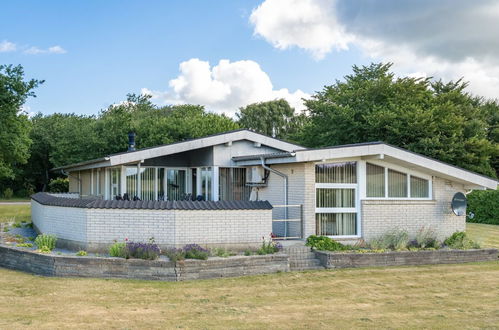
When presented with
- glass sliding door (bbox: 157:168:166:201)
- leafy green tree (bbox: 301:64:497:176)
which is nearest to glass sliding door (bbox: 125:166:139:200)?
glass sliding door (bbox: 157:168:166:201)

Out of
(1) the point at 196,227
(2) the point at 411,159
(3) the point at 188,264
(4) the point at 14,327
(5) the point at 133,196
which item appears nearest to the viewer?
(4) the point at 14,327

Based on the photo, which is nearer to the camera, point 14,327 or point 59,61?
point 14,327

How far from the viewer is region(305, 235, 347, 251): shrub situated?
45.6 ft

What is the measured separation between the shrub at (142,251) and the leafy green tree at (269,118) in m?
58.4

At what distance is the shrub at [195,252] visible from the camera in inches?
471

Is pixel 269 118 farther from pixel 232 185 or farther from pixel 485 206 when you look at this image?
pixel 232 185

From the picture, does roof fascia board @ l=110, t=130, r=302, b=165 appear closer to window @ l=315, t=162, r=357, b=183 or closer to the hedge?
window @ l=315, t=162, r=357, b=183

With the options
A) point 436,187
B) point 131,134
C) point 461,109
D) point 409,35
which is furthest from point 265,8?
point 461,109

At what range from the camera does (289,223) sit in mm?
15227

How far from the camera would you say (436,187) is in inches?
632

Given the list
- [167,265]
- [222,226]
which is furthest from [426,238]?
[167,265]

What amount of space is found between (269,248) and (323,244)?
1.81m

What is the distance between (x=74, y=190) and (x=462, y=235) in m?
19.3

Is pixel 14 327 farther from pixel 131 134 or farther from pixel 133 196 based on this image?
pixel 131 134
